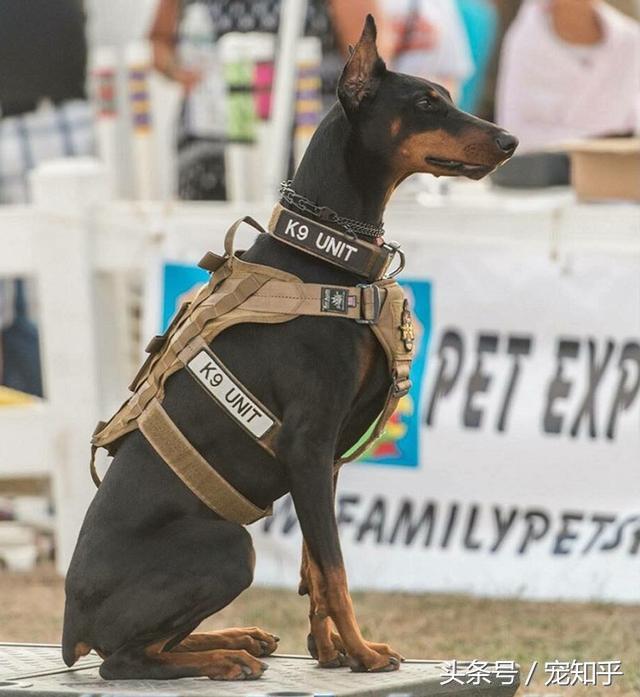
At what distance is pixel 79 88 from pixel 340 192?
197 inches

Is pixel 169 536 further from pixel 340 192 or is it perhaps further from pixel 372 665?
pixel 340 192

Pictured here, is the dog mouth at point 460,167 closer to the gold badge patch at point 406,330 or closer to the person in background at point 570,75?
the gold badge patch at point 406,330

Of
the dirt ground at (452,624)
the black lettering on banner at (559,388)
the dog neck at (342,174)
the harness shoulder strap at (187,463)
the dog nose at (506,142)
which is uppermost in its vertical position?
the dog nose at (506,142)

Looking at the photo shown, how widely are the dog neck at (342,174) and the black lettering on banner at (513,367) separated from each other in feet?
7.93

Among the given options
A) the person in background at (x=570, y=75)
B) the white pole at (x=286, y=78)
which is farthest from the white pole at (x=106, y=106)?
the person in background at (x=570, y=75)

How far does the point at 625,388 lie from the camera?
577 centimetres

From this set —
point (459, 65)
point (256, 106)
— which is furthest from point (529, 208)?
point (459, 65)

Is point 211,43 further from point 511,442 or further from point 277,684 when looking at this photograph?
point 277,684

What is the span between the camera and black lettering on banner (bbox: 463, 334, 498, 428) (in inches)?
234

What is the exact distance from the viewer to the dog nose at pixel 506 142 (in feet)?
11.2

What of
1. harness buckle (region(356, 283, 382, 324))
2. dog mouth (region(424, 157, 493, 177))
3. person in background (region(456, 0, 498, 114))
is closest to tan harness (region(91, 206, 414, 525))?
harness buckle (region(356, 283, 382, 324))

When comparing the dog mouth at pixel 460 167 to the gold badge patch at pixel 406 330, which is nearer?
the dog mouth at pixel 460 167

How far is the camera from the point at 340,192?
11.7ft

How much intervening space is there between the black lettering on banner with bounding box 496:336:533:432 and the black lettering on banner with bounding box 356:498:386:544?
0.54 metres
